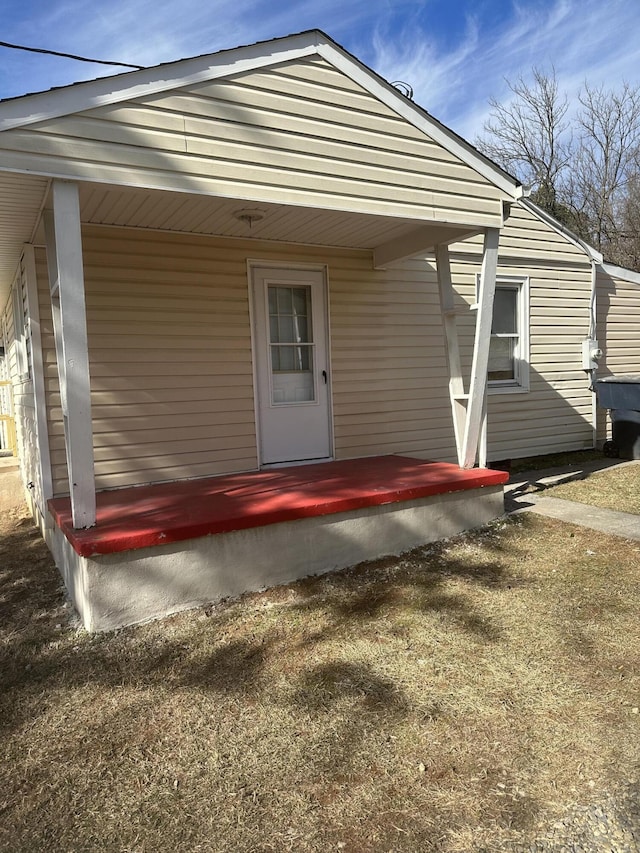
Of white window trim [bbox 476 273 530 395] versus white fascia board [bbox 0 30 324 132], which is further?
white window trim [bbox 476 273 530 395]

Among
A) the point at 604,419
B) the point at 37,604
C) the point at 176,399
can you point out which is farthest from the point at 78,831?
the point at 604,419

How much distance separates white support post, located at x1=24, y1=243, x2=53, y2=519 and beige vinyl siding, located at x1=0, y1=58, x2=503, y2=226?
1.65 meters

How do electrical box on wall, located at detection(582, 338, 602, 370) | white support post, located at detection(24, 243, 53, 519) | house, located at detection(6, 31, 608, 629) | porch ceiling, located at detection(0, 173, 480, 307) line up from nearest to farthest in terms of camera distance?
house, located at detection(6, 31, 608, 629) → porch ceiling, located at detection(0, 173, 480, 307) → white support post, located at detection(24, 243, 53, 519) → electrical box on wall, located at detection(582, 338, 602, 370)

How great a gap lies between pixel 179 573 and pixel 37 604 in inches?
44.2

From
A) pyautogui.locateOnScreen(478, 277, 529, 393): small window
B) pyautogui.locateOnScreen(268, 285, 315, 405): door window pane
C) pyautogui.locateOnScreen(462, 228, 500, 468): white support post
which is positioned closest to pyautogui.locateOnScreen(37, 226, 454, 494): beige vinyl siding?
pyautogui.locateOnScreen(268, 285, 315, 405): door window pane

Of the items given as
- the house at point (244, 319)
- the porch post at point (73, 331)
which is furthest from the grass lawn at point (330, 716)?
the porch post at point (73, 331)

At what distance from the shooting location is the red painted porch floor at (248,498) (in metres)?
3.50

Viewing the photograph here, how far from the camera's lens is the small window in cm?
768

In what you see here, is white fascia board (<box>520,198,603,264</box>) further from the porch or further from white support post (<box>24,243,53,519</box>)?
white support post (<box>24,243,53,519</box>)

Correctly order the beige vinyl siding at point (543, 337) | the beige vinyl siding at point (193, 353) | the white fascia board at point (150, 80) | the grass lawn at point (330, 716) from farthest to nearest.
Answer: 1. the beige vinyl siding at point (543, 337)
2. the beige vinyl siding at point (193, 353)
3. the white fascia board at point (150, 80)
4. the grass lawn at point (330, 716)

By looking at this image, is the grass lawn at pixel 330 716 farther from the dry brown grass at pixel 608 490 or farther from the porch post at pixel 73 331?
the dry brown grass at pixel 608 490

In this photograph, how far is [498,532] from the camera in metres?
4.94

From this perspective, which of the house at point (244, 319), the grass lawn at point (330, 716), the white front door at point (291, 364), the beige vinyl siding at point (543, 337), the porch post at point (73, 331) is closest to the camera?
the grass lawn at point (330, 716)

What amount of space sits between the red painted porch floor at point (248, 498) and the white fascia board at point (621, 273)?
16.6ft
